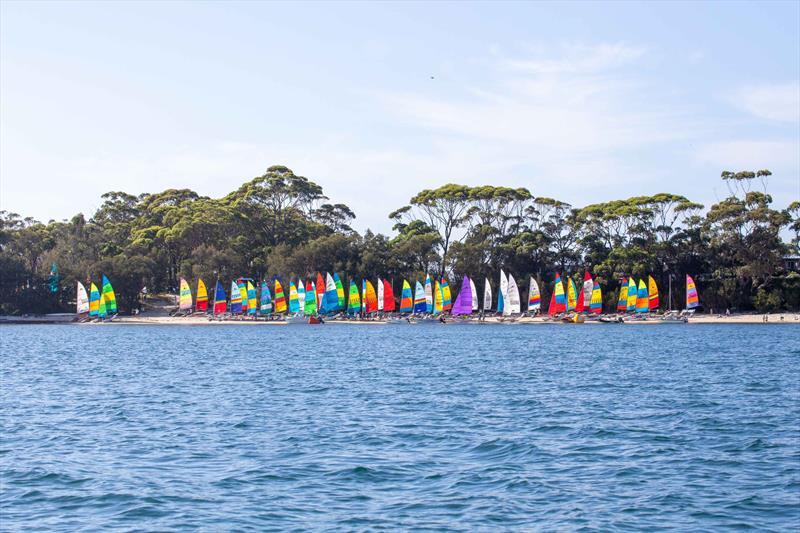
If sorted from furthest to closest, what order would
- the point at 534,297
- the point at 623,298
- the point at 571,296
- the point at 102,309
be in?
the point at 102,309, the point at 571,296, the point at 623,298, the point at 534,297

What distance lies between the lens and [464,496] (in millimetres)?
15812

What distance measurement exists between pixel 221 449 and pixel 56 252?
96235 mm

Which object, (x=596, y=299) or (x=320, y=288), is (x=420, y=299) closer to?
(x=320, y=288)

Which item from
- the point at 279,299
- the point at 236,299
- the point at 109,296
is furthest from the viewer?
the point at 279,299

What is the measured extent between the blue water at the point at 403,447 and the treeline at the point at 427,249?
54.9 metres

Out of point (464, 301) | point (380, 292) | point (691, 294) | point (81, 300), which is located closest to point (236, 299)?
point (380, 292)

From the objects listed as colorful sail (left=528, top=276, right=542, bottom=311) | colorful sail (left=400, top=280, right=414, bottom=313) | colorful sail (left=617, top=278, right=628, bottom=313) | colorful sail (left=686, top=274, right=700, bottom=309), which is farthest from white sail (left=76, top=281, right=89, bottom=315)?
colorful sail (left=686, top=274, right=700, bottom=309)

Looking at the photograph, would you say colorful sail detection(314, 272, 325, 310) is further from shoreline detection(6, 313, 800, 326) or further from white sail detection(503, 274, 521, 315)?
white sail detection(503, 274, 521, 315)

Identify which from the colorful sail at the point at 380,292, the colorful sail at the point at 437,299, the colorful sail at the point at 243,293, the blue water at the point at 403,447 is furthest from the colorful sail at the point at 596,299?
the blue water at the point at 403,447

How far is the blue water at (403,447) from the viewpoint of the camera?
1483 centimetres

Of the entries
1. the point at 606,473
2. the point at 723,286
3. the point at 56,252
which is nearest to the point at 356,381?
the point at 606,473

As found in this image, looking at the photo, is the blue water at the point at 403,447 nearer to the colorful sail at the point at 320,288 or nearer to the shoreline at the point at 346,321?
the shoreline at the point at 346,321

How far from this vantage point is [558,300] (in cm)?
9506

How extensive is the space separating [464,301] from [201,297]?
91.6 ft
